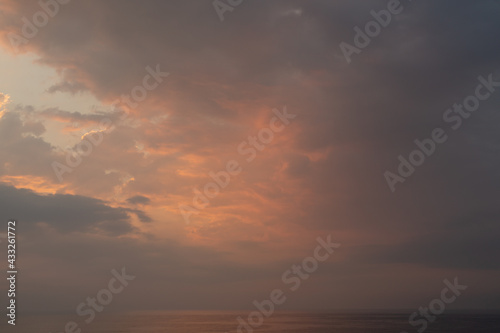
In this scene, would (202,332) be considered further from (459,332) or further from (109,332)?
(459,332)

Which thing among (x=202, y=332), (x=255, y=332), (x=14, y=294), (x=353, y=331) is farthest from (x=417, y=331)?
(x=14, y=294)

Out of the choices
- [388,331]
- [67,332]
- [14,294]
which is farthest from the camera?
[67,332]

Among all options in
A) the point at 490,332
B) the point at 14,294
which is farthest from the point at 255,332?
the point at 14,294

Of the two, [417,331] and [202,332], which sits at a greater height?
[202,332]

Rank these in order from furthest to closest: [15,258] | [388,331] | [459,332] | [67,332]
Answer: [67,332]
[388,331]
[459,332]
[15,258]

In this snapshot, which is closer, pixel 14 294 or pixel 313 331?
pixel 14 294

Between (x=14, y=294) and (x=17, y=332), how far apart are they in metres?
94.2

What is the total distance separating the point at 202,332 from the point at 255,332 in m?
14.5

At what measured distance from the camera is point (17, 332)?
4464 inches

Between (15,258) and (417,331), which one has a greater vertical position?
(15,258)

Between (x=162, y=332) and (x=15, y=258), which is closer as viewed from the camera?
(x=15, y=258)

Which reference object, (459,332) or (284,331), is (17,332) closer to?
(284,331)

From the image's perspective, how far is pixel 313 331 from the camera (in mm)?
106312

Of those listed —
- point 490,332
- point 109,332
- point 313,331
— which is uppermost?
point 109,332
